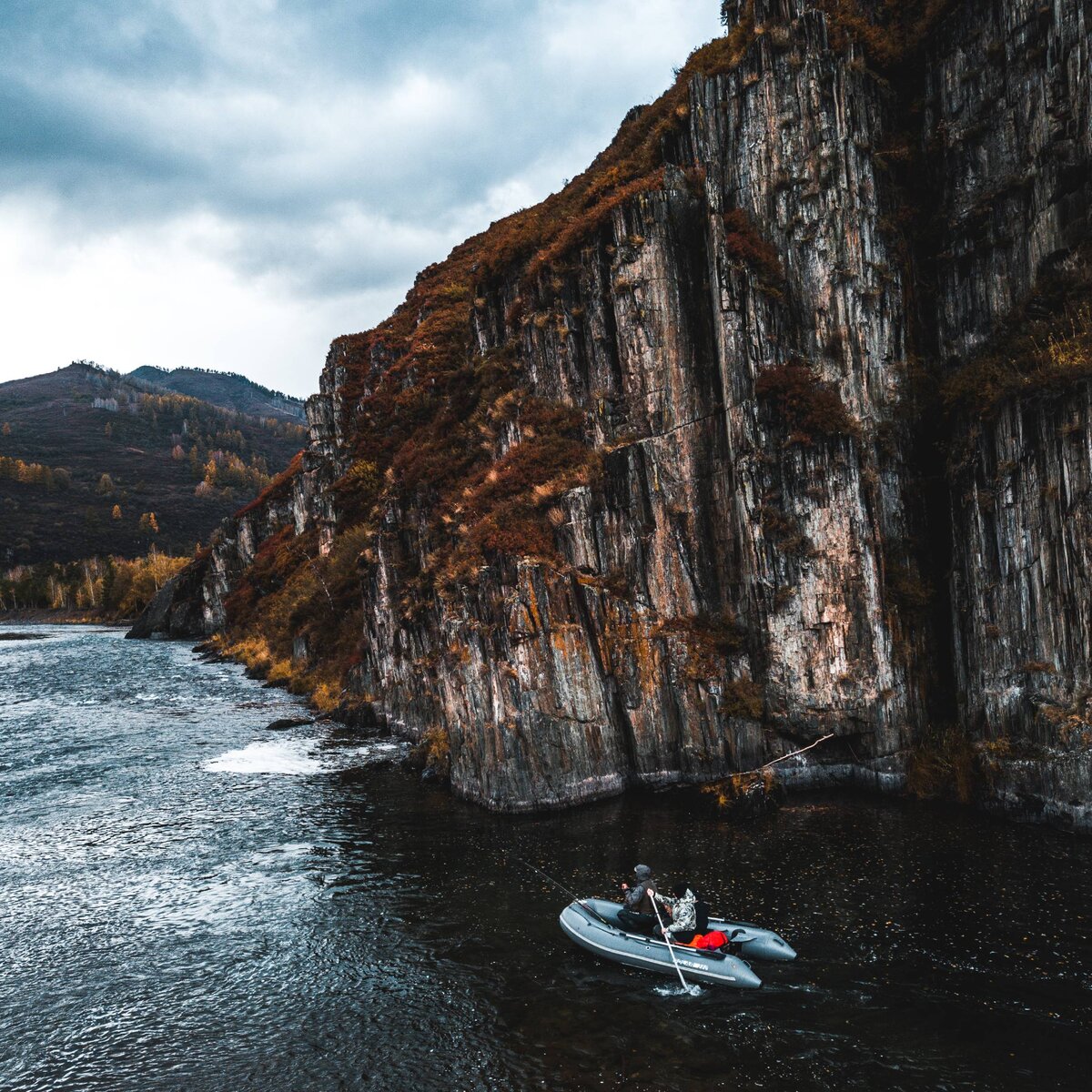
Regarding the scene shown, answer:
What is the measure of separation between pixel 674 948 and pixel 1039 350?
24.4 meters

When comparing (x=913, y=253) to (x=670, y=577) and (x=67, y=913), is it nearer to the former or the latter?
(x=670, y=577)

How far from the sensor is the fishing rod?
68.8 feet

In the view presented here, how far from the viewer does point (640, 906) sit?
2111cm

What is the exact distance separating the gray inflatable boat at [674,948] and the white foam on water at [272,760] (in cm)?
2192

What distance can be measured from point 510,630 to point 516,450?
35.8 feet

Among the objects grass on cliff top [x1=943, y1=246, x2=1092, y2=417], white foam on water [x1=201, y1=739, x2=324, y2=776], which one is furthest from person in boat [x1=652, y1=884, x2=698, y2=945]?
white foam on water [x1=201, y1=739, x2=324, y2=776]

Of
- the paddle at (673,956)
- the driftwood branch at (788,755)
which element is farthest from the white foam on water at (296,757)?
the paddle at (673,956)

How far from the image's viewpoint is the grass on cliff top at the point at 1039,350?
2562 centimetres

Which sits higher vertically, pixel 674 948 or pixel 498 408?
pixel 498 408

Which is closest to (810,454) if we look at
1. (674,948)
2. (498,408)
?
(498,408)

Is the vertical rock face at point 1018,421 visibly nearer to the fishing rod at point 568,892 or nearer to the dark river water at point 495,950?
the dark river water at point 495,950

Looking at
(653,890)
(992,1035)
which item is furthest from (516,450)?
(992,1035)

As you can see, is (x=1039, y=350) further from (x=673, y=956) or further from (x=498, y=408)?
(x=498, y=408)

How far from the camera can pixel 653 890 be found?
66.4ft
